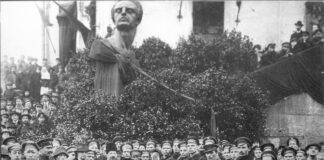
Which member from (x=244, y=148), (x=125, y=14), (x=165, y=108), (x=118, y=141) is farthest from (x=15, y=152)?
(x=125, y=14)

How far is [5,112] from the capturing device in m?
19.1

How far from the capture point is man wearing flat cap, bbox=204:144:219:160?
1348 cm

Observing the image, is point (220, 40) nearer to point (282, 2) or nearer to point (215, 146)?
point (282, 2)

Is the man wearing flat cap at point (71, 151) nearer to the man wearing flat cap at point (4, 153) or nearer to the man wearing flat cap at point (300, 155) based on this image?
the man wearing flat cap at point (4, 153)

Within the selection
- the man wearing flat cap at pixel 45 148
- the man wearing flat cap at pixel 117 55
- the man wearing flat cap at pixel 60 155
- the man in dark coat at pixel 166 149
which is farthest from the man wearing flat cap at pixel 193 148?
the man wearing flat cap at pixel 117 55

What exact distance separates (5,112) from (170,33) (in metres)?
7.19

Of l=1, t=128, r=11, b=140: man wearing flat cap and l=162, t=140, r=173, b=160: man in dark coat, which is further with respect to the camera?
l=1, t=128, r=11, b=140: man wearing flat cap

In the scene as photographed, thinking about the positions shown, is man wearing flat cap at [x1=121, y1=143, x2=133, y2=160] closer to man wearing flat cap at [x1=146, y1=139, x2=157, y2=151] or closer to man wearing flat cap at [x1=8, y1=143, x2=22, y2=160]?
man wearing flat cap at [x1=146, y1=139, x2=157, y2=151]

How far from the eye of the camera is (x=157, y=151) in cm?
1414

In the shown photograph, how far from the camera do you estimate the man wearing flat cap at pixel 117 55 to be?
1791 cm

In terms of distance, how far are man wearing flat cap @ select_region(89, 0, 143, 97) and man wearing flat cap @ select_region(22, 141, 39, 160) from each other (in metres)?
4.46

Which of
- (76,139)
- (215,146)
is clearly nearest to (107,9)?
(76,139)

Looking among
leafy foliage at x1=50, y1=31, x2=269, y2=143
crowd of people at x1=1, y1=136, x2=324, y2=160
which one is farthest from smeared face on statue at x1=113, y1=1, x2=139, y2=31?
crowd of people at x1=1, y1=136, x2=324, y2=160

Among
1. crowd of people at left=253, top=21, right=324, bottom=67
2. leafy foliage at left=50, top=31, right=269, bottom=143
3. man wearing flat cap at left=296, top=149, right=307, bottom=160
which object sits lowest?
man wearing flat cap at left=296, top=149, right=307, bottom=160
